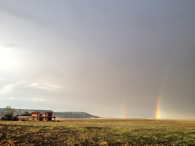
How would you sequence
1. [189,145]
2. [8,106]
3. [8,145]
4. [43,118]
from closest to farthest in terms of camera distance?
[8,145] < [189,145] < [43,118] < [8,106]


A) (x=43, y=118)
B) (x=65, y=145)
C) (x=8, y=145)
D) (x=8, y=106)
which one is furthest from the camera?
(x=8, y=106)

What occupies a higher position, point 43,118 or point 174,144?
point 174,144

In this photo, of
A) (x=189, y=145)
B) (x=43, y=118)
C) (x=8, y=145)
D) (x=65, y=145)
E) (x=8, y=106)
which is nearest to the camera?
(x=8, y=145)

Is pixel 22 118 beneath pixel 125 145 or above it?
beneath

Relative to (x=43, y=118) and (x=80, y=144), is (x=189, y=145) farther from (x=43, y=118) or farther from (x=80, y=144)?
(x=43, y=118)

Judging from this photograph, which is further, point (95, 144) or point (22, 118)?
point (22, 118)

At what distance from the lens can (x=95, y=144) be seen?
19.1 m

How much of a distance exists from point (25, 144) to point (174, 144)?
1782cm

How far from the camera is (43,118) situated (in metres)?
91.8

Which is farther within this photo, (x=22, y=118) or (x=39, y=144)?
(x=22, y=118)

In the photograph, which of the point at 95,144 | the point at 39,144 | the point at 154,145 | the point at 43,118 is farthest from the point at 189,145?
the point at 43,118

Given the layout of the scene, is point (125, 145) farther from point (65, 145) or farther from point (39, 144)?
point (39, 144)

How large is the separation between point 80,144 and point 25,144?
6.12m

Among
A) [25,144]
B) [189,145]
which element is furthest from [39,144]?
[189,145]
